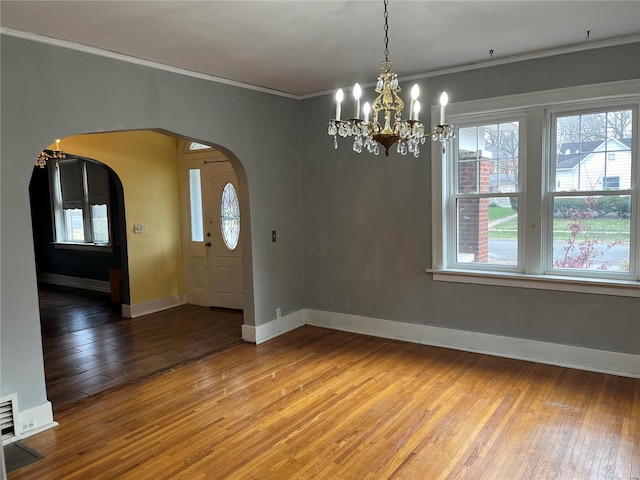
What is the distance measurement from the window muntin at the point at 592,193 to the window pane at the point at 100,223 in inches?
272

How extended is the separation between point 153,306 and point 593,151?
18.4 ft

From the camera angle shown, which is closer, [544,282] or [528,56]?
[528,56]

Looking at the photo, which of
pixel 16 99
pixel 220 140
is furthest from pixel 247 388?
pixel 16 99

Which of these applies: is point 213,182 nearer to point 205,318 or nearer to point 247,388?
point 205,318

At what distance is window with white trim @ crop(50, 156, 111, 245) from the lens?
7.99 m

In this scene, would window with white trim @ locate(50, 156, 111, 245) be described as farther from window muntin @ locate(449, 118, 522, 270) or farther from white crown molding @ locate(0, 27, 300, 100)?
window muntin @ locate(449, 118, 522, 270)

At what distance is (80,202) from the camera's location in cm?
838

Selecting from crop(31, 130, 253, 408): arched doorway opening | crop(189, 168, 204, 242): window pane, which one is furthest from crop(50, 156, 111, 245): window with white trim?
crop(189, 168, 204, 242): window pane

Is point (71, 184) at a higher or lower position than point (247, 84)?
lower

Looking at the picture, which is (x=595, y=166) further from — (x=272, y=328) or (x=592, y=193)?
(x=272, y=328)

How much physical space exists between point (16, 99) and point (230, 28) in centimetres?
149

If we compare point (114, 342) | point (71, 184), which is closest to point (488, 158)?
point (114, 342)

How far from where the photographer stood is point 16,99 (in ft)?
10.2

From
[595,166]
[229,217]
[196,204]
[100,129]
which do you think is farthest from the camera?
[196,204]
